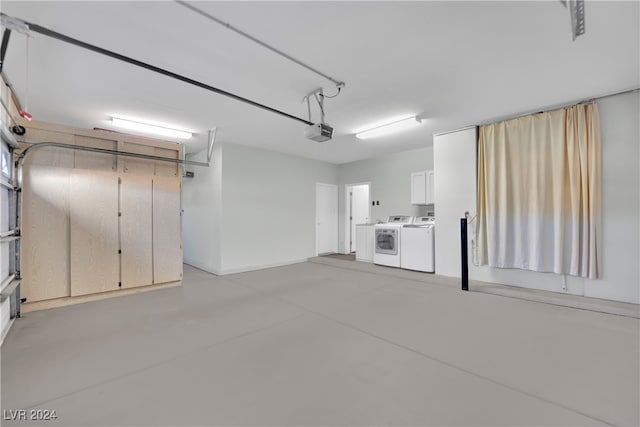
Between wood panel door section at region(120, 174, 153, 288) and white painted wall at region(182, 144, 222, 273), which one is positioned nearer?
wood panel door section at region(120, 174, 153, 288)

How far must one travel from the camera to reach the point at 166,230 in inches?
184

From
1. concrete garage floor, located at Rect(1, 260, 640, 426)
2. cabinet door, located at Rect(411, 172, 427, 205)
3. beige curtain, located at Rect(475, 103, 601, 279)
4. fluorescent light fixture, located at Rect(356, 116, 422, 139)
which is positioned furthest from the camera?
cabinet door, located at Rect(411, 172, 427, 205)

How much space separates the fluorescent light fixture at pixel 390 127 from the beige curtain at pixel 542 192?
136 centimetres

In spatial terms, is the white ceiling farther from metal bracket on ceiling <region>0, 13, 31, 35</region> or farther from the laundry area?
metal bracket on ceiling <region>0, 13, 31, 35</region>

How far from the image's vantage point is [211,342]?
8.24 ft

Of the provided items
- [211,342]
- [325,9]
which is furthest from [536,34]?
[211,342]

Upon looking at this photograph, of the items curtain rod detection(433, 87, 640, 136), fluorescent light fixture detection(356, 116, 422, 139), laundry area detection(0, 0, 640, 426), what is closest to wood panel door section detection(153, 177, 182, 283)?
laundry area detection(0, 0, 640, 426)

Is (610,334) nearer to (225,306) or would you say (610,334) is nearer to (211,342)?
(211,342)

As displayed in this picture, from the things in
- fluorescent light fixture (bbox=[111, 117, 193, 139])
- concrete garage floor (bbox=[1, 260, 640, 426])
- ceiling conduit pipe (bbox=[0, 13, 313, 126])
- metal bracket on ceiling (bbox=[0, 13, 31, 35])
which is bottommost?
concrete garage floor (bbox=[1, 260, 640, 426])

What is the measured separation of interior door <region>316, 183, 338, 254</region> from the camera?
764cm

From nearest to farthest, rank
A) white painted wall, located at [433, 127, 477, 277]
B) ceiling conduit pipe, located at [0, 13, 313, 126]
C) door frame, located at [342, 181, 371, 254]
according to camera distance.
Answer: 1. ceiling conduit pipe, located at [0, 13, 313, 126]
2. white painted wall, located at [433, 127, 477, 277]
3. door frame, located at [342, 181, 371, 254]

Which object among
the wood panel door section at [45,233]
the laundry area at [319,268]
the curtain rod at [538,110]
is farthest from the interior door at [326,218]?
the wood panel door section at [45,233]

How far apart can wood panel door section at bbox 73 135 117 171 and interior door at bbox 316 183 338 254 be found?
475 cm

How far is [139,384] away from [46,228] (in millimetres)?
3133
